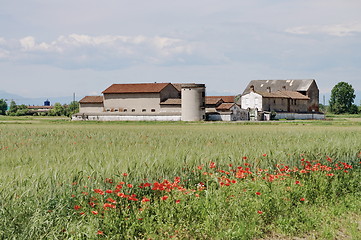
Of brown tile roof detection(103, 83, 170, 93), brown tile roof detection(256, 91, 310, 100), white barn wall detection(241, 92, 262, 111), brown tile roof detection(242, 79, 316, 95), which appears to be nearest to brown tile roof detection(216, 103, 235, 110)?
white barn wall detection(241, 92, 262, 111)

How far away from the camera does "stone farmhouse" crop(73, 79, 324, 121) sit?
270ft

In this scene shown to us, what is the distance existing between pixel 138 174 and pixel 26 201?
2742 millimetres

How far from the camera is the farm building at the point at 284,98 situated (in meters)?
94.8

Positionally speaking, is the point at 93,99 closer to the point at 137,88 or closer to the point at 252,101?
the point at 137,88

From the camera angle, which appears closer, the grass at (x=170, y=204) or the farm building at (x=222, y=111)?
the grass at (x=170, y=204)

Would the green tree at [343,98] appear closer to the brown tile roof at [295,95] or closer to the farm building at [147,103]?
the brown tile roof at [295,95]

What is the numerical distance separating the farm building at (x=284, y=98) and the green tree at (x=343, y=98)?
24401 millimetres

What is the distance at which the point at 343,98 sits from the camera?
134 m

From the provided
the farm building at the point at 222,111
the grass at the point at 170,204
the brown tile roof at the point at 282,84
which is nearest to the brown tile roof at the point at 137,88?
the farm building at the point at 222,111

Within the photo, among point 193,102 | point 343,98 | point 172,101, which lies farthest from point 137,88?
point 343,98

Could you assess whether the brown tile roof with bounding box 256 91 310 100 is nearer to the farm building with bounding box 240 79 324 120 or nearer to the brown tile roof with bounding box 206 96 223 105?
the farm building with bounding box 240 79 324 120

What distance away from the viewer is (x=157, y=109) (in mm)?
90938

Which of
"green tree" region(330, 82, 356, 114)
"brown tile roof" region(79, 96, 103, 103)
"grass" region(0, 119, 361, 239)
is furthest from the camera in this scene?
"green tree" region(330, 82, 356, 114)

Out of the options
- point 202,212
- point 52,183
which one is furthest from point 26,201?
point 202,212
